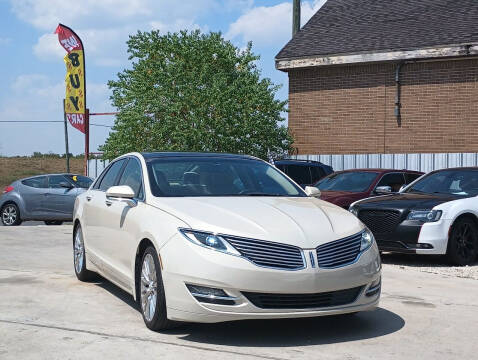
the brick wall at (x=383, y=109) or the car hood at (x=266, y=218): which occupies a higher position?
the brick wall at (x=383, y=109)

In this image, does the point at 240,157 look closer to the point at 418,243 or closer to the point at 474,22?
the point at 418,243

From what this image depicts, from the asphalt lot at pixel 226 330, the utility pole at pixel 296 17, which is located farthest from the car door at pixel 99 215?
the utility pole at pixel 296 17

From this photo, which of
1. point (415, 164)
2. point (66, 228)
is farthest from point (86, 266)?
point (415, 164)

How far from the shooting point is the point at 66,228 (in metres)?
17.8

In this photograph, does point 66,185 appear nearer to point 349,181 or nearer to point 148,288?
point 349,181

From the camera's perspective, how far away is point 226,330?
21.0 feet

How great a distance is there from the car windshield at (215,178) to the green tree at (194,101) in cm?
1498

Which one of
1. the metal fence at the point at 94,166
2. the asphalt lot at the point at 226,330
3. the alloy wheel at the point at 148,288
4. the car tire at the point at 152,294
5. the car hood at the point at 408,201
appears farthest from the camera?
the metal fence at the point at 94,166

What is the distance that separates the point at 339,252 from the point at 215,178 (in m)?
1.72

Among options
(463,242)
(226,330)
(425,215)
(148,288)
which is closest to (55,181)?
(425,215)

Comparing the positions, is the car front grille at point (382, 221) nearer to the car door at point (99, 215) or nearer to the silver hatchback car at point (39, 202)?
the car door at point (99, 215)

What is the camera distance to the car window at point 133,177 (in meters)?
7.30

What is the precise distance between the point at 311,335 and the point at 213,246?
1.18 m

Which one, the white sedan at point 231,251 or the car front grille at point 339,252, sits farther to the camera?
the car front grille at point 339,252
